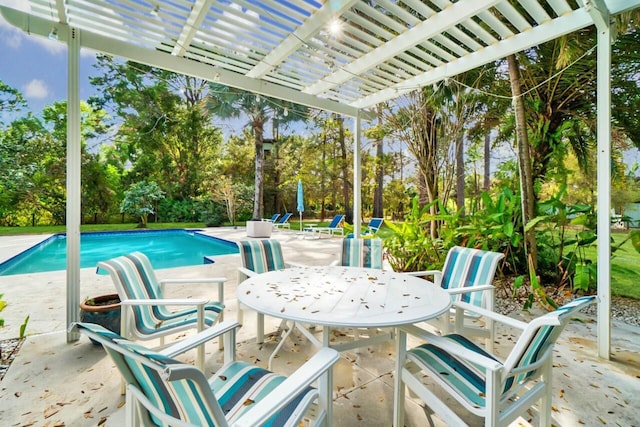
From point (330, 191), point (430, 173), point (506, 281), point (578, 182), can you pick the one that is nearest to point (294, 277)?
point (506, 281)

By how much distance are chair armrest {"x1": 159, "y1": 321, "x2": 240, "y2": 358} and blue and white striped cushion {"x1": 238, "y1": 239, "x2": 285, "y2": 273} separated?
5.16 feet

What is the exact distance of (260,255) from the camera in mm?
3279

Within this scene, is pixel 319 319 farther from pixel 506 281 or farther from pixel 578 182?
pixel 578 182

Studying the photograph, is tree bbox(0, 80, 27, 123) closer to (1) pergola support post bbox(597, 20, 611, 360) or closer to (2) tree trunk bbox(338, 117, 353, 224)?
(2) tree trunk bbox(338, 117, 353, 224)

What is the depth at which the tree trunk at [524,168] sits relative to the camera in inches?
168

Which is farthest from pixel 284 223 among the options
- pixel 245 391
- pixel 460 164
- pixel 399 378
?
pixel 245 391

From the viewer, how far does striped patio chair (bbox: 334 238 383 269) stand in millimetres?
3514

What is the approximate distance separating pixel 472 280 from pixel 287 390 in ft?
7.24

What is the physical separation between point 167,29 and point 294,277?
2.66m

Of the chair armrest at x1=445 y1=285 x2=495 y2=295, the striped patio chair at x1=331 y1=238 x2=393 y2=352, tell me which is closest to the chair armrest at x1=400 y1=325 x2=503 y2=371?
the chair armrest at x1=445 y1=285 x2=495 y2=295

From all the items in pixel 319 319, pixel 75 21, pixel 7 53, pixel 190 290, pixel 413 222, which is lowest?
pixel 190 290

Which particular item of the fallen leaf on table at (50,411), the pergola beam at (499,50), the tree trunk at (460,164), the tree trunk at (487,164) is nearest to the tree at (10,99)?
the pergola beam at (499,50)

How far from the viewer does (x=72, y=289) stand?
2852mm

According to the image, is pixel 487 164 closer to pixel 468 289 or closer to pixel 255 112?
pixel 468 289
